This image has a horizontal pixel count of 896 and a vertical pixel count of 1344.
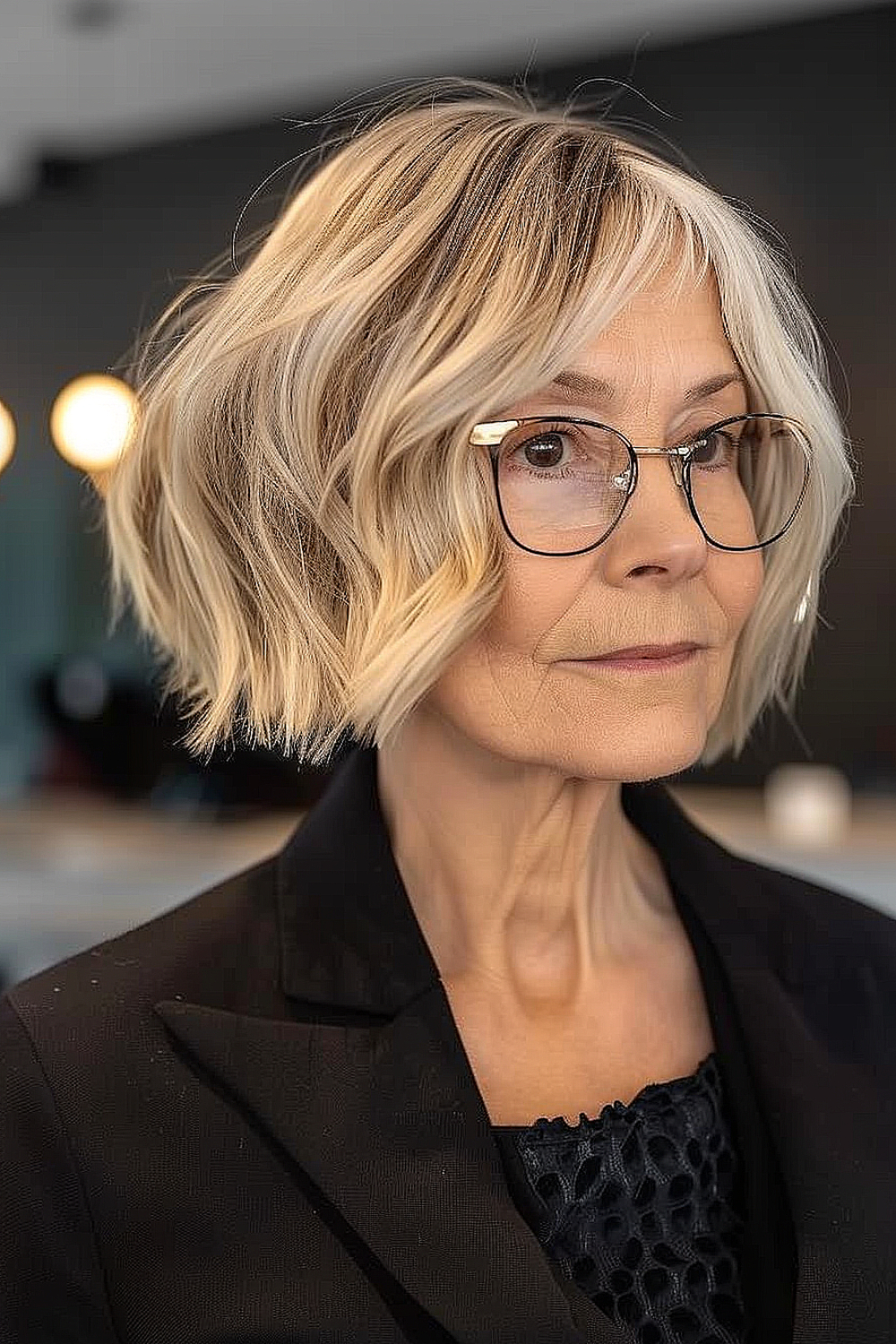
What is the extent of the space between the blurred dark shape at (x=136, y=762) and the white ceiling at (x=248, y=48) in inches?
53.4

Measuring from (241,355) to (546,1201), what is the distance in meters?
0.64

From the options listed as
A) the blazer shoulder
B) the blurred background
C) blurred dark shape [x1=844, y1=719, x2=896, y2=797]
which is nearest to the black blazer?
the blazer shoulder

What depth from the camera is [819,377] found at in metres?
1.20

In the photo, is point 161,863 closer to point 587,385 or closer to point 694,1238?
point 694,1238

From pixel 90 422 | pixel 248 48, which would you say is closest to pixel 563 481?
pixel 90 422

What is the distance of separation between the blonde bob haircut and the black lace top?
1.09ft

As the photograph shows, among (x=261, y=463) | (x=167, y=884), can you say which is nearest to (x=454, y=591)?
(x=261, y=463)

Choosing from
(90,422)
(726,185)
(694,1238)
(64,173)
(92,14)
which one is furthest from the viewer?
(64,173)

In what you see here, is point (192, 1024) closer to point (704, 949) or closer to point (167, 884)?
point (704, 949)

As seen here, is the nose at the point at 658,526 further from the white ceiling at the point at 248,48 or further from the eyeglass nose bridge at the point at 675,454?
the white ceiling at the point at 248,48

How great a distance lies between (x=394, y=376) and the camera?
1.00m

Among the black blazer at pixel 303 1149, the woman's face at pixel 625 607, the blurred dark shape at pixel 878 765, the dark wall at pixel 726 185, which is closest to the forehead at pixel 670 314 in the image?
the woman's face at pixel 625 607

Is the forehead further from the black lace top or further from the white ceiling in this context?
the white ceiling

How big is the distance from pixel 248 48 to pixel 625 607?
3.18 meters
